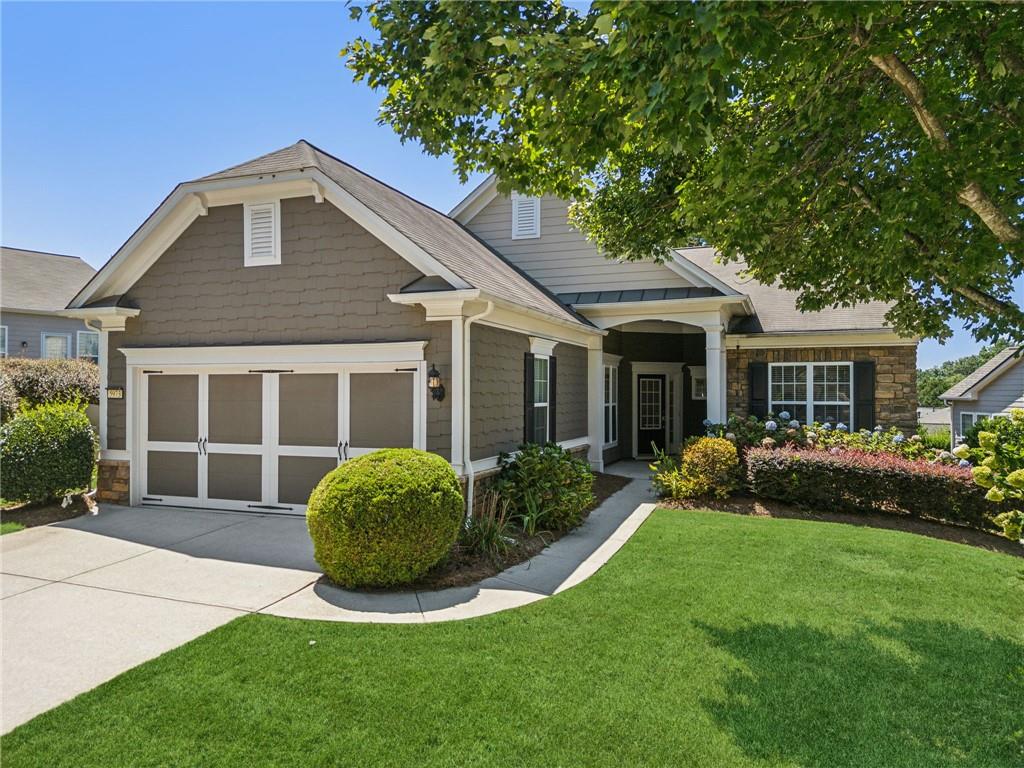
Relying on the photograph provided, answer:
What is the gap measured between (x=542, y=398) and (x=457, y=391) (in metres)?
3.13

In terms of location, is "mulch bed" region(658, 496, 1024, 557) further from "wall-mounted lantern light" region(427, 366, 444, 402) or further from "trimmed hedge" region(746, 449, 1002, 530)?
"wall-mounted lantern light" region(427, 366, 444, 402)

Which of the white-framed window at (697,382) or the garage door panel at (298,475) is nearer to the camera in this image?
the garage door panel at (298,475)

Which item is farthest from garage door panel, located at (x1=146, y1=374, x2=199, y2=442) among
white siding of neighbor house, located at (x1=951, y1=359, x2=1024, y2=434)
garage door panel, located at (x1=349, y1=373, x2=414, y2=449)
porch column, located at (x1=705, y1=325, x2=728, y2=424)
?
white siding of neighbor house, located at (x1=951, y1=359, x2=1024, y2=434)

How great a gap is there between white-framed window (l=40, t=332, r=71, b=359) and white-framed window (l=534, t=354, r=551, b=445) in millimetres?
21821

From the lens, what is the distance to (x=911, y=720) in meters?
3.63

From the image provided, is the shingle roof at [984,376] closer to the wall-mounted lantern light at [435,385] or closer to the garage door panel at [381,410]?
the wall-mounted lantern light at [435,385]

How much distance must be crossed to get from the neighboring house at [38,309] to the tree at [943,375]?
202 ft

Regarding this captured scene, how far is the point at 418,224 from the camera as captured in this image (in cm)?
1012

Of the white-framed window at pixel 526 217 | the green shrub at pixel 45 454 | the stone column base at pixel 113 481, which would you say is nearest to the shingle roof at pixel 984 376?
the white-framed window at pixel 526 217

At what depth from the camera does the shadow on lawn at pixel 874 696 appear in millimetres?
3332

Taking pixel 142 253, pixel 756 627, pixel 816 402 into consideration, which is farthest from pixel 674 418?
pixel 142 253

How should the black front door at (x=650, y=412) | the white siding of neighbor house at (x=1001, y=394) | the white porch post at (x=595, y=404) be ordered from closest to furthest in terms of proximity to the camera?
1. the white porch post at (x=595, y=404)
2. the black front door at (x=650, y=412)
3. the white siding of neighbor house at (x=1001, y=394)

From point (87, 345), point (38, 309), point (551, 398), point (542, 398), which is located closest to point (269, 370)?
point (542, 398)

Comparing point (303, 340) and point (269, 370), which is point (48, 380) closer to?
point (269, 370)
